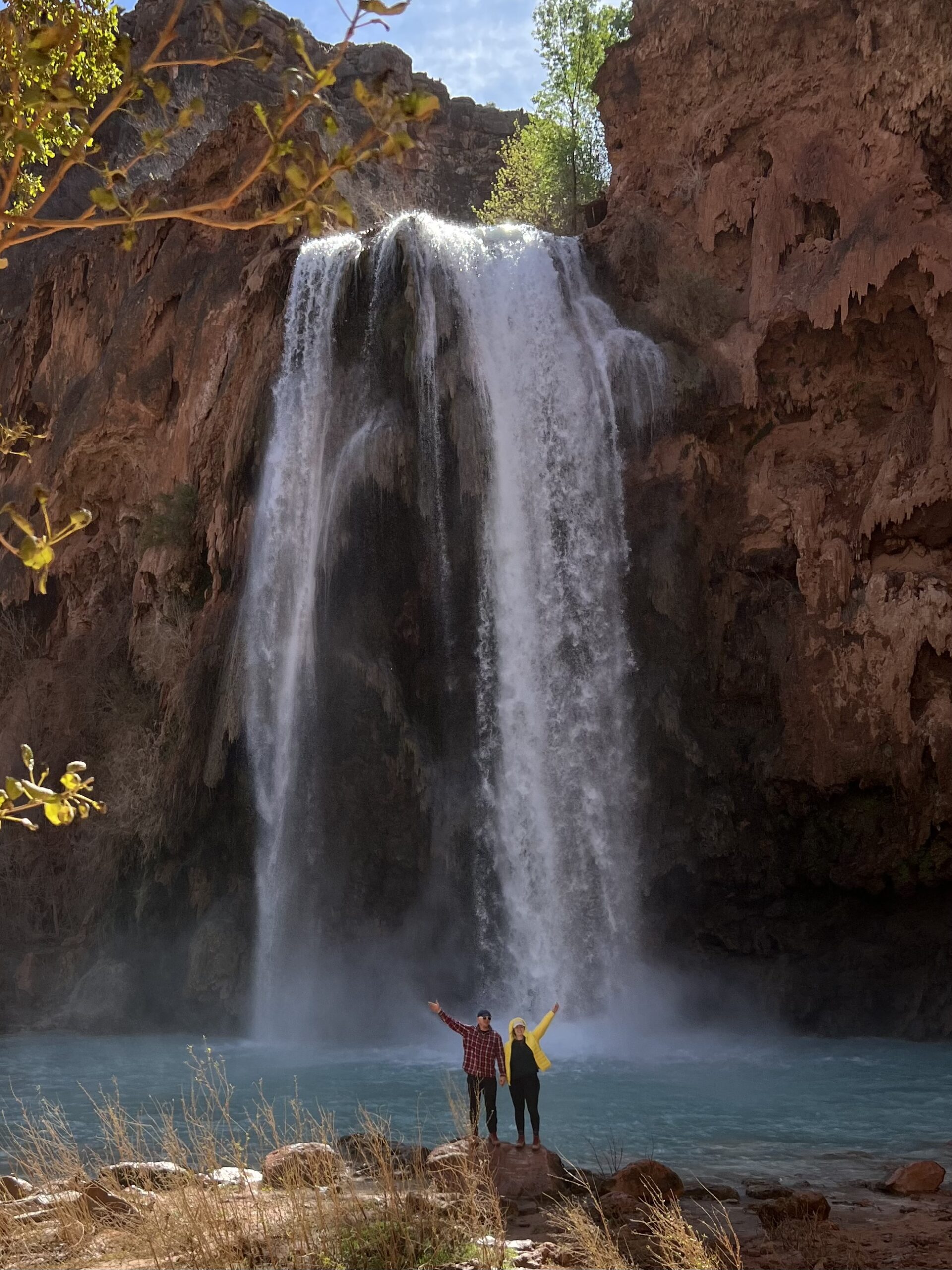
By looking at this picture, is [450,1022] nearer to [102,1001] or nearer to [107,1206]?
[107,1206]

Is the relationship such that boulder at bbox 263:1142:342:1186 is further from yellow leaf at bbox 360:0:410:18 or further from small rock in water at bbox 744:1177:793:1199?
yellow leaf at bbox 360:0:410:18

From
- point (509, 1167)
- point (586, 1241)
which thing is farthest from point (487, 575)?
point (586, 1241)

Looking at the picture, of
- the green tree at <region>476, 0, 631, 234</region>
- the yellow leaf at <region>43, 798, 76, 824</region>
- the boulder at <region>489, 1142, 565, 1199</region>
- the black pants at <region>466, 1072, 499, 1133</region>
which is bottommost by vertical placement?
the boulder at <region>489, 1142, 565, 1199</region>

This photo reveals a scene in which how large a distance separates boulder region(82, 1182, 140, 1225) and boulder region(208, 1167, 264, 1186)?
0.49 m

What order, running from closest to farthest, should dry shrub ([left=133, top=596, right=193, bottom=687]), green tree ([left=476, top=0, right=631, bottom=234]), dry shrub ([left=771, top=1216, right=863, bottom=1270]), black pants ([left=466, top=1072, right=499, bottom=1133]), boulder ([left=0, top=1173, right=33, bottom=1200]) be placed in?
dry shrub ([left=771, top=1216, right=863, bottom=1270])
boulder ([left=0, top=1173, right=33, bottom=1200])
black pants ([left=466, top=1072, right=499, bottom=1133])
dry shrub ([left=133, top=596, right=193, bottom=687])
green tree ([left=476, top=0, right=631, bottom=234])

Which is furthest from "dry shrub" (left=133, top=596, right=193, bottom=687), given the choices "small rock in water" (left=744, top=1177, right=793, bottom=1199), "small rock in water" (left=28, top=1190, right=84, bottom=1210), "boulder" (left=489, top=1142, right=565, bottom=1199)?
"small rock in water" (left=744, top=1177, right=793, bottom=1199)

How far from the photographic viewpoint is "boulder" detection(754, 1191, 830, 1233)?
7.97 m

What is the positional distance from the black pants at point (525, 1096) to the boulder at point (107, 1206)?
3.42 meters

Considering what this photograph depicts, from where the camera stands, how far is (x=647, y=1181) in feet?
28.2

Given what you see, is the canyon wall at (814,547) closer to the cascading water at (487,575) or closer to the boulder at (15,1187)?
the cascading water at (487,575)

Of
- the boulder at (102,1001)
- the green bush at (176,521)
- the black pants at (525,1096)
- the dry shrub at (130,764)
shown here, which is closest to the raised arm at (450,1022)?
the black pants at (525,1096)

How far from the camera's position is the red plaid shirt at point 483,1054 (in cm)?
1009

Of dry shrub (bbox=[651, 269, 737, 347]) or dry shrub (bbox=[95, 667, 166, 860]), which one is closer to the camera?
dry shrub (bbox=[95, 667, 166, 860])

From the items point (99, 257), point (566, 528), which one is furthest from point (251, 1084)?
point (99, 257)
